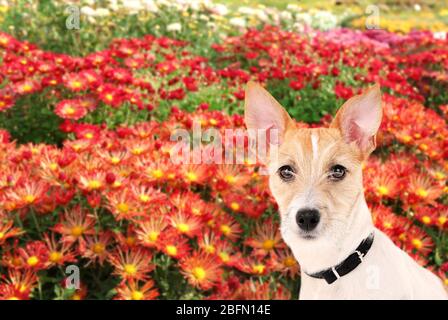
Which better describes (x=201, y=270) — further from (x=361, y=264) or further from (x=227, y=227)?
(x=361, y=264)

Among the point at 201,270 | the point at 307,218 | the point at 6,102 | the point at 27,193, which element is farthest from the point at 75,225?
the point at 6,102

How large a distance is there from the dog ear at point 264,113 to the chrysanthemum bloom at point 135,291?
80cm

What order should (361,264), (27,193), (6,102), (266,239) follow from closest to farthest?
(361,264) < (27,193) < (266,239) < (6,102)

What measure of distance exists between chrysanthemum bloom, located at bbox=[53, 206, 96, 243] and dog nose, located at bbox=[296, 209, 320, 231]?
105cm

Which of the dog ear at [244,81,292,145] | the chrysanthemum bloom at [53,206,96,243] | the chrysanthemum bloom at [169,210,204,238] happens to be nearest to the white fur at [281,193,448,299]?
the dog ear at [244,81,292,145]

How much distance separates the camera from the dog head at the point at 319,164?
5.66 feet

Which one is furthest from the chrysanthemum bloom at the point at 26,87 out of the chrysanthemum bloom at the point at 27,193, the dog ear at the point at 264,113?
the dog ear at the point at 264,113

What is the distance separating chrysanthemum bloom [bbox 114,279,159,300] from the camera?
2.19 metres

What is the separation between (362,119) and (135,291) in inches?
44.8

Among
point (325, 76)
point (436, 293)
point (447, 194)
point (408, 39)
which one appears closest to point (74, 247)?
point (436, 293)

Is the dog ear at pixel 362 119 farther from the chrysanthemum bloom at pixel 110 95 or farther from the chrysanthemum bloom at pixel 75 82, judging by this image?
the chrysanthemum bloom at pixel 75 82

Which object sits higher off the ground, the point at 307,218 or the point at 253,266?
the point at 307,218

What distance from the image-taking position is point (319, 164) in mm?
1804

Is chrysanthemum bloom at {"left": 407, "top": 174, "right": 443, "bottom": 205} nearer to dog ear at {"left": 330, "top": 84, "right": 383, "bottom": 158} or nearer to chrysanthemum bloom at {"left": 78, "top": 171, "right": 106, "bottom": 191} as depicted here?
dog ear at {"left": 330, "top": 84, "right": 383, "bottom": 158}
